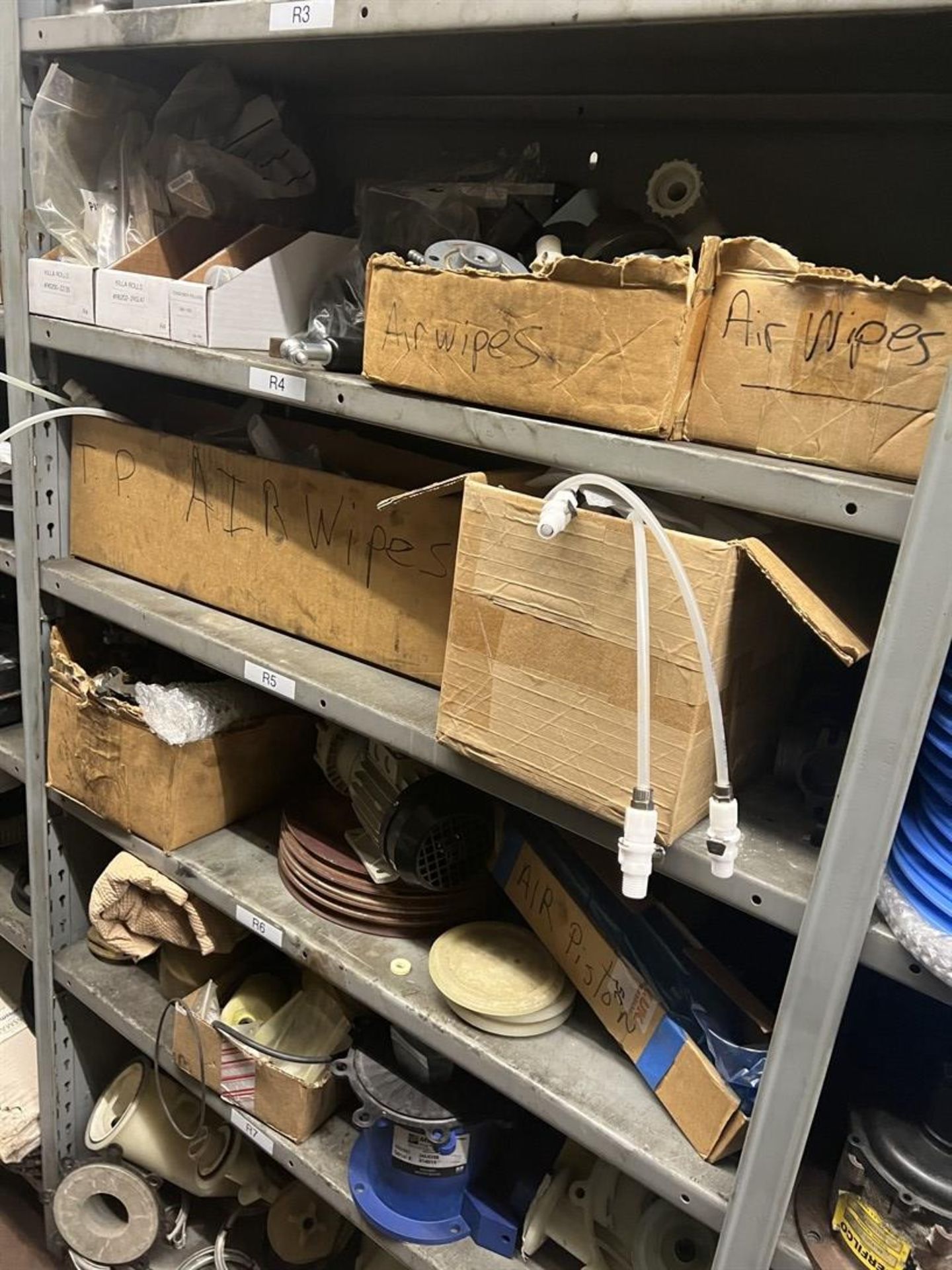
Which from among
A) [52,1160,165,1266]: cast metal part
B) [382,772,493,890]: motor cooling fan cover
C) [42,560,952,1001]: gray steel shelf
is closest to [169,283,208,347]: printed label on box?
[42,560,952,1001]: gray steel shelf

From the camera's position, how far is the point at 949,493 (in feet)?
2.00

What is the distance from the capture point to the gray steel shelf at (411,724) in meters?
0.76

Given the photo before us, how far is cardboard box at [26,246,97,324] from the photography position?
1150 mm

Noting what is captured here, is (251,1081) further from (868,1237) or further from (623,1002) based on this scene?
(868,1237)

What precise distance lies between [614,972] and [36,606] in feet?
3.20

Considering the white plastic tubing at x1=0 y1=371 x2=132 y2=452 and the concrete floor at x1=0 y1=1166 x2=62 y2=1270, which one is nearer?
the white plastic tubing at x1=0 y1=371 x2=132 y2=452

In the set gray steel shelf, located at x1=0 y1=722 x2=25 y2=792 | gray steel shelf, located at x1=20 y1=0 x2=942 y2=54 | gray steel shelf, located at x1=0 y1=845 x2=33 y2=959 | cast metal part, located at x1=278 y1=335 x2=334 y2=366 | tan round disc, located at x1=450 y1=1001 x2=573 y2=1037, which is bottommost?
gray steel shelf, located at x1=0 y1=845 x2=33 y2=959

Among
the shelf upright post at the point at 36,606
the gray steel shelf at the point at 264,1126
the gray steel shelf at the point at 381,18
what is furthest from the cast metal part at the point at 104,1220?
the gray steel shelf at the point at 381,18

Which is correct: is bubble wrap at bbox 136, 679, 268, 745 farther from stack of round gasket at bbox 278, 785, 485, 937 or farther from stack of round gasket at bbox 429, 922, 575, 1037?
stack of round gasket at bbox 429, 922, 575, 1037

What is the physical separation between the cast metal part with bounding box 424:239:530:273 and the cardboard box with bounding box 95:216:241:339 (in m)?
0.37

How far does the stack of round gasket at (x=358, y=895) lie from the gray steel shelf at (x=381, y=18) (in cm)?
94

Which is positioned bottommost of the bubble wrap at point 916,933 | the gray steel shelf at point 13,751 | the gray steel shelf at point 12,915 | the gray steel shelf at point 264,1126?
the gray steel shelf at point 12,915

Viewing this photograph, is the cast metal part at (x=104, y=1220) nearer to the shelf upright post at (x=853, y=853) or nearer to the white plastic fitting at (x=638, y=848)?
the shelf upright post at (x=853, y=853)

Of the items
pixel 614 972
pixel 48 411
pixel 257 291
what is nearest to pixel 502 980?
pixel 614 972
